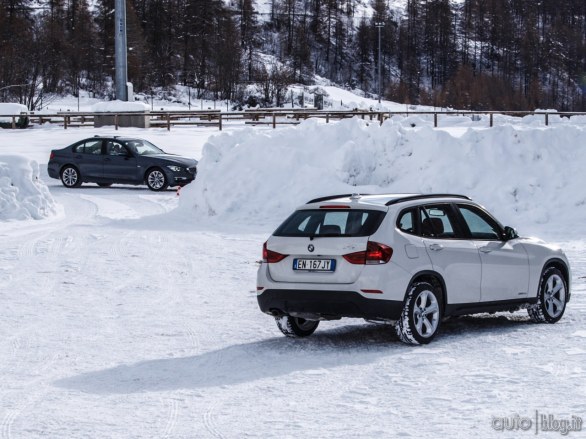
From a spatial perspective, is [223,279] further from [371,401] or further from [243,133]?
[243,133]

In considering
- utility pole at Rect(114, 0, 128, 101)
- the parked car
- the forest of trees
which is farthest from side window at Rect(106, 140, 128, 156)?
the forest of trees

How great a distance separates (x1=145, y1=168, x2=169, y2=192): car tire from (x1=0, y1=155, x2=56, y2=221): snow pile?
641 centimetres

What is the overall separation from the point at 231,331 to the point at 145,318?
1195 millimetres

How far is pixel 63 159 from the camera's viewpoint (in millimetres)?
29562

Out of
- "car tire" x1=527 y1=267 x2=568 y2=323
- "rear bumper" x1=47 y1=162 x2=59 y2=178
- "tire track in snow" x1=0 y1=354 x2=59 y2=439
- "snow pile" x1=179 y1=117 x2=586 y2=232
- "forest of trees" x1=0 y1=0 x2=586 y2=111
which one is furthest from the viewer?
"forest of trees" x1=0 y1=0 x2=586 y2=111

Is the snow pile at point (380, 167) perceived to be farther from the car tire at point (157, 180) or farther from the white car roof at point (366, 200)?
the white car roof at point (366, 200)

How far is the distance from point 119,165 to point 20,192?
25.3 feet

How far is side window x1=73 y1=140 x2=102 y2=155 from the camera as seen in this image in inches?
1151

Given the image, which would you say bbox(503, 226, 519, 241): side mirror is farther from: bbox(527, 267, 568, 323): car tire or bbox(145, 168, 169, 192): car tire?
bbox(145, 168, 169, 192): car tire

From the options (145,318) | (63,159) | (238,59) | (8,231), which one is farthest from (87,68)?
(145,318)

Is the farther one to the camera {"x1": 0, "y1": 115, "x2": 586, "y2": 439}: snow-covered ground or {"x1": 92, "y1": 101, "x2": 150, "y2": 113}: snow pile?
{"x1": 92, "y1": 101, "x2": 150, "y2": 113}: snow pile

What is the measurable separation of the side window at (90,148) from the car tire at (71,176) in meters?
0.51

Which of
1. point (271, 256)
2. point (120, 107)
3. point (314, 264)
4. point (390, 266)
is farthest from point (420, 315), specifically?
point (120, 107)

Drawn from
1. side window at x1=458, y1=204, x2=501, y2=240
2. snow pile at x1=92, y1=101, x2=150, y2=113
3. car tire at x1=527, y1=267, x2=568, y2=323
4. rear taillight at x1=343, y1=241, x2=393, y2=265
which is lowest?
car tire at x1=527, y1=267, x2=568, y2=323
